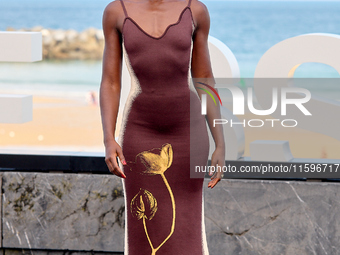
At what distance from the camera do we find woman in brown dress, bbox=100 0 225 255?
2748mm

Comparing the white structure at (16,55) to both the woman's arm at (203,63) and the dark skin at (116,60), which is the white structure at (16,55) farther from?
the woman's arm at (203,63)

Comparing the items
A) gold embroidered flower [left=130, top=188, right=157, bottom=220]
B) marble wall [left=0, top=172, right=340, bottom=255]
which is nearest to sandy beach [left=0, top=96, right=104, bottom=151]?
marble wall [left=0, top=172, right=340, bottom=255]

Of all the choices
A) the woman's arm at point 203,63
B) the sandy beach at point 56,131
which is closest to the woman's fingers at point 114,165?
the woman's arm at point 203,63

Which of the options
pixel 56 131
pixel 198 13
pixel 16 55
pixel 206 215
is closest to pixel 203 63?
pixel 198 13

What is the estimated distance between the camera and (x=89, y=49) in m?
4.95

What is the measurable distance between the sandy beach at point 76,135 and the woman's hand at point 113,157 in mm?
1996

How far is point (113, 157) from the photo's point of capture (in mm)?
2680

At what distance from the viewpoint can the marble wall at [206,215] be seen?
4.29 metres

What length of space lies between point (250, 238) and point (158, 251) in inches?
64.5

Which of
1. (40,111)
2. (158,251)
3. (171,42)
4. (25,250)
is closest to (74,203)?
(25,250)

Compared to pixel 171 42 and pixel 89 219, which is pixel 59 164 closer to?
pixel 89 219

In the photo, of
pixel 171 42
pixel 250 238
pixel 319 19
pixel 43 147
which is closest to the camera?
pixel 171 42

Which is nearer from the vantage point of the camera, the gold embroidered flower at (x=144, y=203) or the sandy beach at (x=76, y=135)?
the gold embroidered flower at (x=144, y=203)

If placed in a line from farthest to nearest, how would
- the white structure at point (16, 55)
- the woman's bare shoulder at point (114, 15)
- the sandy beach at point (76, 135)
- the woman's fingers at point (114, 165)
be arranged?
the sandy beach at point (76, 135)
the white structure at point (16, 55)
the woman's bare shoulder at point (114, 15)
the woman's fingers at point (114, 165)
